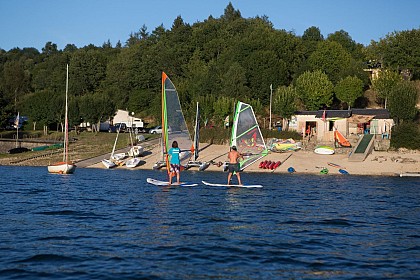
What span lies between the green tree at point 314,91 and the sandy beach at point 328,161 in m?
24.4

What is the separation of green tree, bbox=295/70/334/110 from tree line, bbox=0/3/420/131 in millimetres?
144

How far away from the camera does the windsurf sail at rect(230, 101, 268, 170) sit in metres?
33.6

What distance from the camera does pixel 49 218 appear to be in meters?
20.5

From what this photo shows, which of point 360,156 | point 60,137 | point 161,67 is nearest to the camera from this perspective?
point 360,156

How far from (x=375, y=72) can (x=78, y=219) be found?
87.6m

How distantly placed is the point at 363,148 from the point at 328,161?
223 inches

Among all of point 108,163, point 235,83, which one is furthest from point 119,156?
point 235,83

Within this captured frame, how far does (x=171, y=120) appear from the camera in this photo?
30875mm

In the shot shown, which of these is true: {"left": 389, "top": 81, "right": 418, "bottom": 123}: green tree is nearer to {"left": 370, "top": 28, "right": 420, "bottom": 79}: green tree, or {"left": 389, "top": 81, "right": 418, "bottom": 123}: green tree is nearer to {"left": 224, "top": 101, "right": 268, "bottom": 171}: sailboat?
{"left": 370, "top": 28, "right": 420, "bottom": 79}: green tree

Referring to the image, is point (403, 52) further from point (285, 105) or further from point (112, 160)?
point (112, 160)

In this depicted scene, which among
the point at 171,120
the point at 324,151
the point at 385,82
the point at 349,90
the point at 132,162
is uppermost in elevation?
the point at 385,82

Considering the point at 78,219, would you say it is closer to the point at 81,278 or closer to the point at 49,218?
the point at 49,218

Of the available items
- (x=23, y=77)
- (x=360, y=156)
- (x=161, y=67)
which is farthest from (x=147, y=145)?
(x=23, y=77)

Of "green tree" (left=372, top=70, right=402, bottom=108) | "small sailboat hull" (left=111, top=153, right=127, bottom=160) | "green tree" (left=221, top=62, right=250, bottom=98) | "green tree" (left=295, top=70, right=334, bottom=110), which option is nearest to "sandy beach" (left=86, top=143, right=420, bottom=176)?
"small sailboat hull" (left=111, top=153, right=127, bottom=160)
